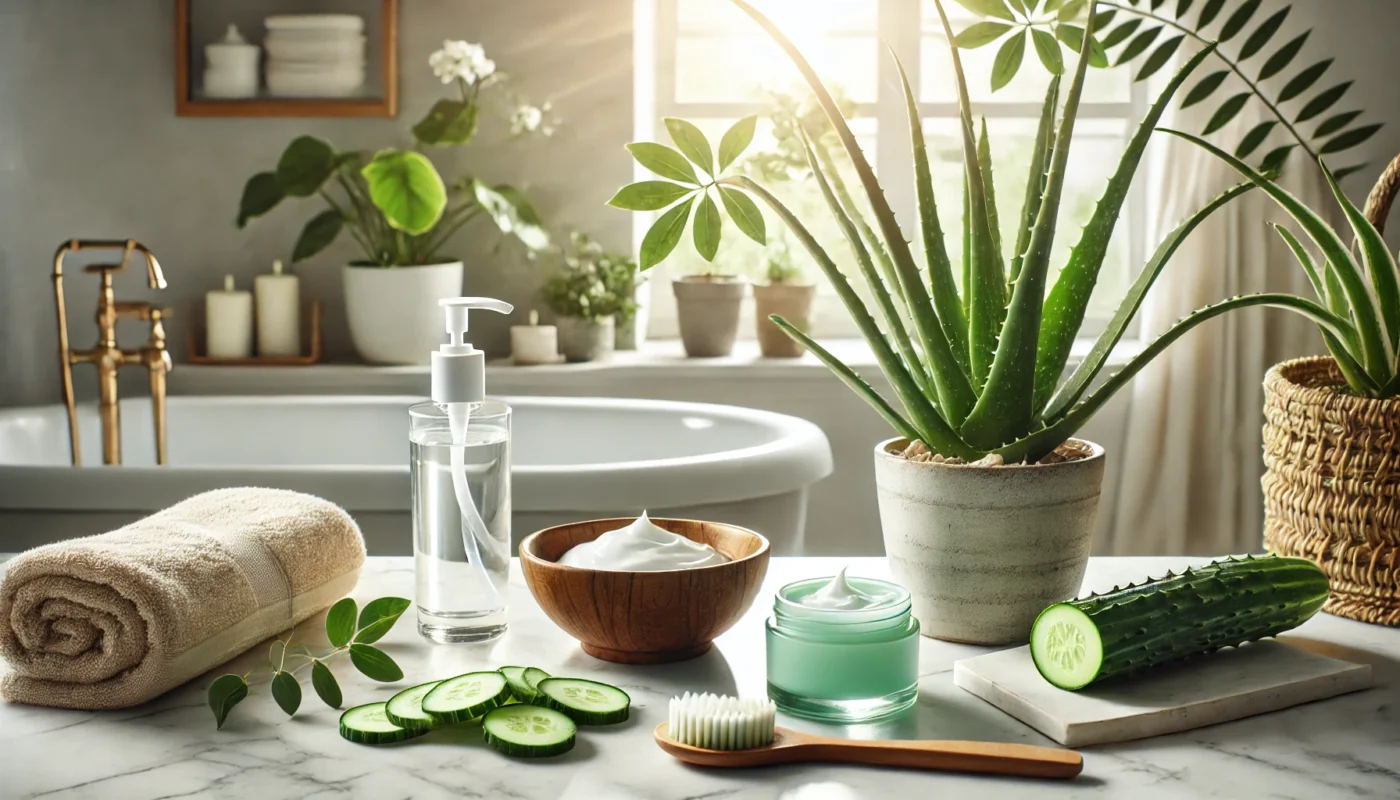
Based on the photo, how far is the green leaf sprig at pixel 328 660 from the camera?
2.37 ft

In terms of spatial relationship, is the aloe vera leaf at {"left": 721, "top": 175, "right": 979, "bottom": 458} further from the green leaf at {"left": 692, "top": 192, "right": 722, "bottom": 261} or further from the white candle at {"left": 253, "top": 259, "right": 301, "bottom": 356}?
the white candle at {"left": 253, "top": 259, "right": 301, "bottom": 356}

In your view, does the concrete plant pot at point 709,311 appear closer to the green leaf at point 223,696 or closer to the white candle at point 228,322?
the white candle at point 228,322

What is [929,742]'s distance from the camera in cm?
67

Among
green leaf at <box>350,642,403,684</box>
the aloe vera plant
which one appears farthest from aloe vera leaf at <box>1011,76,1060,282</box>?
green leaf at <box>350,642,403,684</box>

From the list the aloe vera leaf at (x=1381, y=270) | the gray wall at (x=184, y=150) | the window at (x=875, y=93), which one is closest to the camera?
the aloe vera leaf at (x=1381, y=270)

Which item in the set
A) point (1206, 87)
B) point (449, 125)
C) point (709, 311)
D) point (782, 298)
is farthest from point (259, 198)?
point (1206, 87)

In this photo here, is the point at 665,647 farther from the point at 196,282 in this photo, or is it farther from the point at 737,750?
the point at 196,282

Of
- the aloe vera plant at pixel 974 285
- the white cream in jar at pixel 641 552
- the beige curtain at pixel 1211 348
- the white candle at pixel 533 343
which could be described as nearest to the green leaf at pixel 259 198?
the white candle at pixel 533 343

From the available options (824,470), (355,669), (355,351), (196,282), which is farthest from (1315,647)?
(196,282)

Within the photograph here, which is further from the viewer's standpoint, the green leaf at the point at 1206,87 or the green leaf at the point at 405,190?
the green leaf at the point at 405,190

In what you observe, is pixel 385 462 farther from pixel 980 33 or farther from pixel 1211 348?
pixel 980 33

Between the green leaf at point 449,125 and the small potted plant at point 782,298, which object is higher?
the green leaf at point 449,125

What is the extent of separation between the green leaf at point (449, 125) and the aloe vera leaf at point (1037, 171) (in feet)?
6.80

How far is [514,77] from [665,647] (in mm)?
2353
